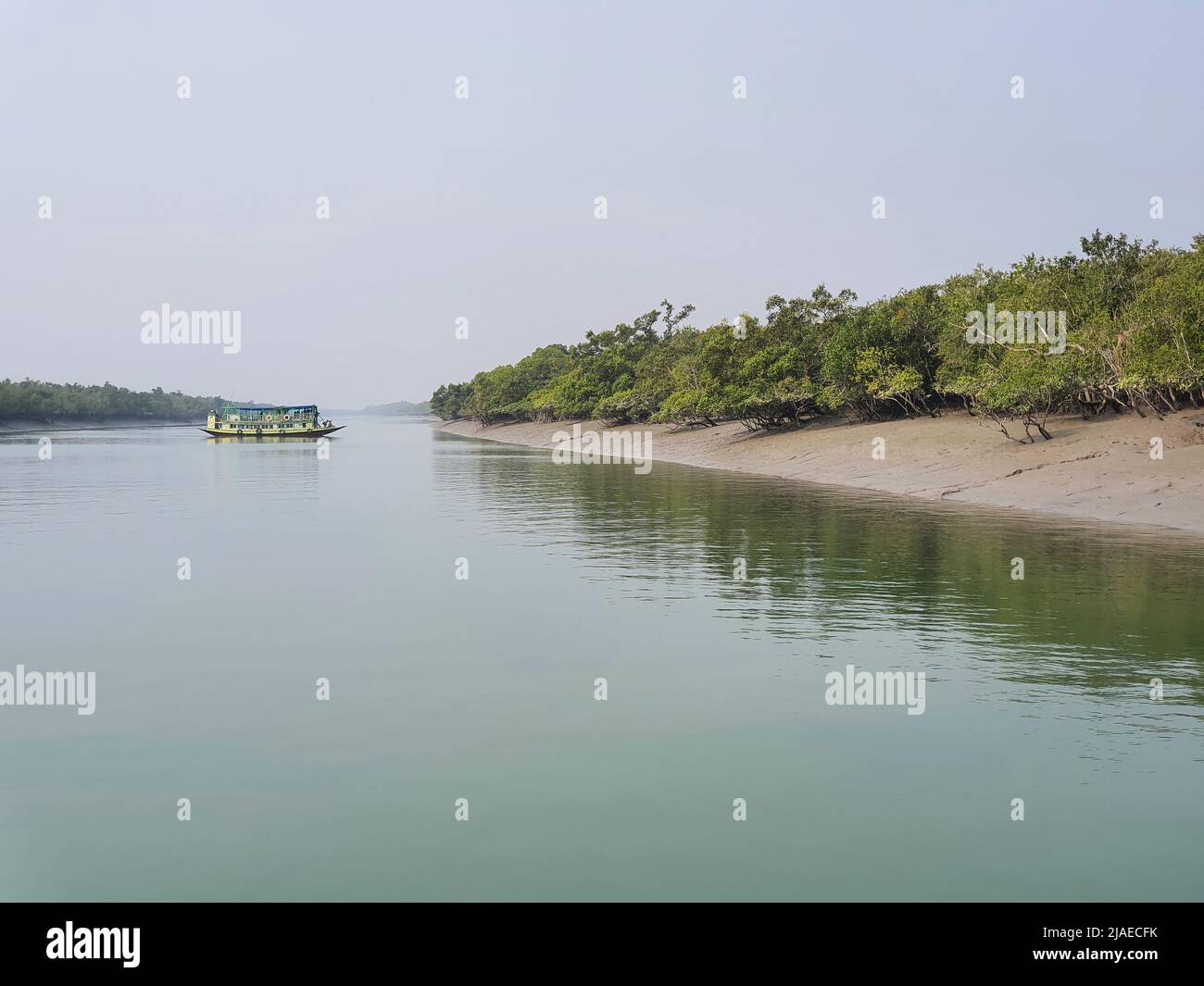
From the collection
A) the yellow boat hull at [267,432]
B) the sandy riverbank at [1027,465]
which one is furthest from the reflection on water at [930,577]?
the yellow boat hull at [267,432]

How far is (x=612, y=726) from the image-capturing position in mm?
15445

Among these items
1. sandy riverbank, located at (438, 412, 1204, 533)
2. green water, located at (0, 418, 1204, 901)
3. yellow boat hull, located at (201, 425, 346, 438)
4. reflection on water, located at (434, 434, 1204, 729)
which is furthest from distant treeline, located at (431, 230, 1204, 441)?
yellow boat hull, located at (201, 425, 346, 438)

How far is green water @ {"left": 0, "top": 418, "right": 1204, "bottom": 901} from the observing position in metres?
10.9

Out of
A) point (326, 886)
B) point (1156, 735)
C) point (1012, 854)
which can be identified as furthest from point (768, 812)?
point (1156, 735)

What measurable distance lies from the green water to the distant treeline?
19667 millimetres

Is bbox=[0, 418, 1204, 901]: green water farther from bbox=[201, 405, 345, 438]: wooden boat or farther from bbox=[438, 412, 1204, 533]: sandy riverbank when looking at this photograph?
bbox=[201, 405, 345, 438]: wooden boat

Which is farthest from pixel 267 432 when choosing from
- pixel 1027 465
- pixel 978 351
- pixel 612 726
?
pixel 612 726

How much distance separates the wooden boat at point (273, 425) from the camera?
180m

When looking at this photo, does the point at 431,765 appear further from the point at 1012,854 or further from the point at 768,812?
the point at 1012,854

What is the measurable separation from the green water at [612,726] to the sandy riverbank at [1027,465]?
8.13m

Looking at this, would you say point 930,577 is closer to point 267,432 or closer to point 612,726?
point 612,726

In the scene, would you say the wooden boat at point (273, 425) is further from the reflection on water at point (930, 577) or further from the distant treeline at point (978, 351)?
the reflection on water at point (930, 577)
